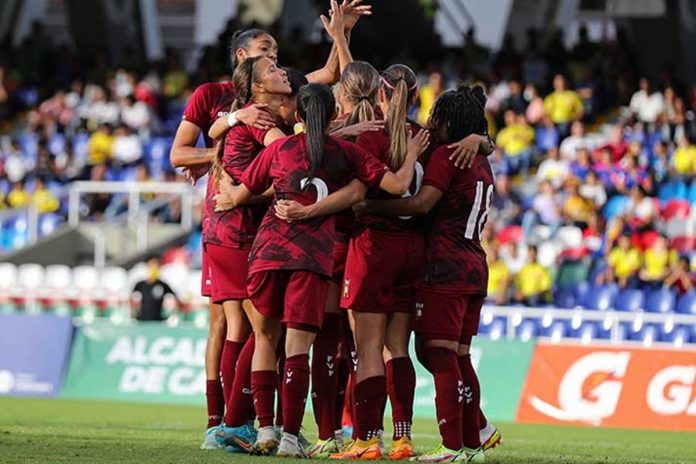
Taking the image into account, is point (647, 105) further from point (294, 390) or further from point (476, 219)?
point (294, 390)

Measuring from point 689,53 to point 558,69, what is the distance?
10.6ft

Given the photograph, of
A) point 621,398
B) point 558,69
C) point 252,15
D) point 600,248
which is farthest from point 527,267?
point 252,15

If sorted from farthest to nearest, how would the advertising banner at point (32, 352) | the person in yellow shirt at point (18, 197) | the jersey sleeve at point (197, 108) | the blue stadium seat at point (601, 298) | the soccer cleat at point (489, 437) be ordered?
the person in yellow shirt at point (18, 197)
the blue stadium seat at point (601, 298)
the advertising banner at point (32, 352)
the jersey sleeve at point (197, 108)
the soccer cleat at point (489, 437)

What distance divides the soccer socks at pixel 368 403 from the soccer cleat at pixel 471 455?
0.53 metres

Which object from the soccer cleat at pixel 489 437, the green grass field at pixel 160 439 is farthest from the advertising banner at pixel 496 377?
the soccer cleat at pixel 489 437

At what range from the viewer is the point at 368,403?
9250 mm

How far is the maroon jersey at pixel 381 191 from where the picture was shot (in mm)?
9258

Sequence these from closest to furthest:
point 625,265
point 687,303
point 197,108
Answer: point 197,108 → point 687,303 → point 625,265

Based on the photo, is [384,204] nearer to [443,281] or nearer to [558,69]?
[443,281]

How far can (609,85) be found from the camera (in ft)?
89.4

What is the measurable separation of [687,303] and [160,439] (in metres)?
10.8

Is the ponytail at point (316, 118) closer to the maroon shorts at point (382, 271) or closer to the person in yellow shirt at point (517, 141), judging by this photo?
the maroon shorts at point (382, 271)

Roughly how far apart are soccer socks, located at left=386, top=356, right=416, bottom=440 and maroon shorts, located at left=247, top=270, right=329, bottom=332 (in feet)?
1.91

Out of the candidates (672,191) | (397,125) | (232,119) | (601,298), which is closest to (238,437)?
(232,119)
